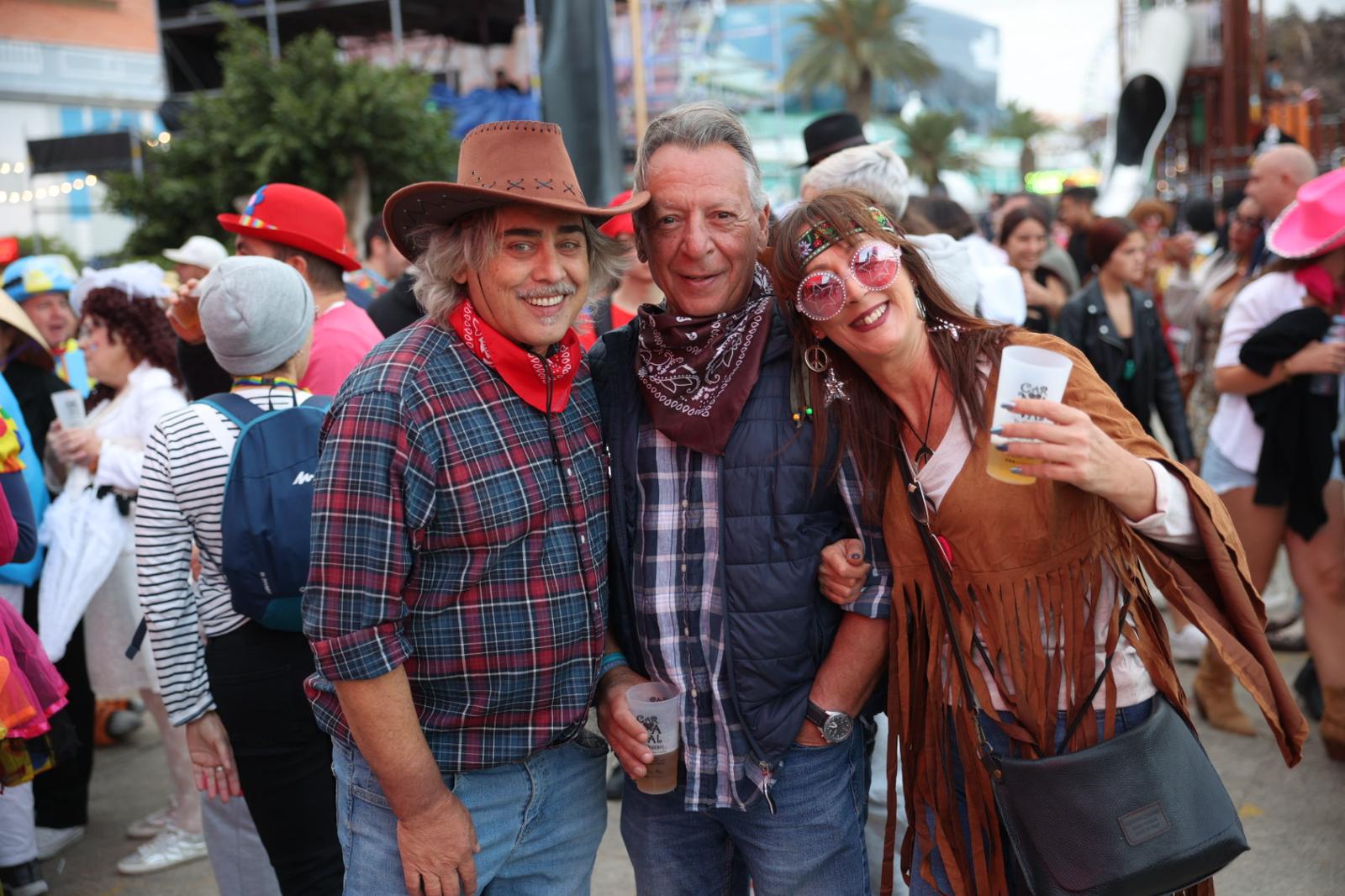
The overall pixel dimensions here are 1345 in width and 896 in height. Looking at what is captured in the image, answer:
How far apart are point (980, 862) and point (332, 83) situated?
16442 mm

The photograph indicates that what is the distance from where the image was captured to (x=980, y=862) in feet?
7.06

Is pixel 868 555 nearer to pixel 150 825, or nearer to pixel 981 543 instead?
pixel 981 543

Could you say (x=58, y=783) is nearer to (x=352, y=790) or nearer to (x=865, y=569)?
(x=352, y=790)

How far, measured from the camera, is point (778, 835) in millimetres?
2164

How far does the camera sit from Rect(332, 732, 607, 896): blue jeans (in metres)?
2.04

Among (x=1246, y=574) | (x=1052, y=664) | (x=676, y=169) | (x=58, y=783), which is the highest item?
(x=676, y=169)

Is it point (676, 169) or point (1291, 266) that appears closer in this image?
point (676, 169)

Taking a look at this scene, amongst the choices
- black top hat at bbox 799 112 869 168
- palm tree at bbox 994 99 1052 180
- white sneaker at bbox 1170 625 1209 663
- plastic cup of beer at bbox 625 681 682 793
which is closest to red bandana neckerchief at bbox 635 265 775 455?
plastic cup of beer at bbox 625 681 682 793

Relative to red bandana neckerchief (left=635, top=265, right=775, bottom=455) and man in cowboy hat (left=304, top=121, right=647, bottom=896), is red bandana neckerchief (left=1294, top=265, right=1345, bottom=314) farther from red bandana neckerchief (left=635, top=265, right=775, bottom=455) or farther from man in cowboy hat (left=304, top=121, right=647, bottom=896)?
man in cowboy hat (left=304, top=121, right=647, bottom=896)

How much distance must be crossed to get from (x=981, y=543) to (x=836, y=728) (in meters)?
0.46

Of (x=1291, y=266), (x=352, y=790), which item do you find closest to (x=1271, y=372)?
(x=1291, y=266)

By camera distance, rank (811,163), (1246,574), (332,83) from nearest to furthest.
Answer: (1246,574) < (811,163) < (332,83)

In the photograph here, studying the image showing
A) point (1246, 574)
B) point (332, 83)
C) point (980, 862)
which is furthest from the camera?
point (332, 83)

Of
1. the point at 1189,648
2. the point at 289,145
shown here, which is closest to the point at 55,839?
the point at 1189,648
